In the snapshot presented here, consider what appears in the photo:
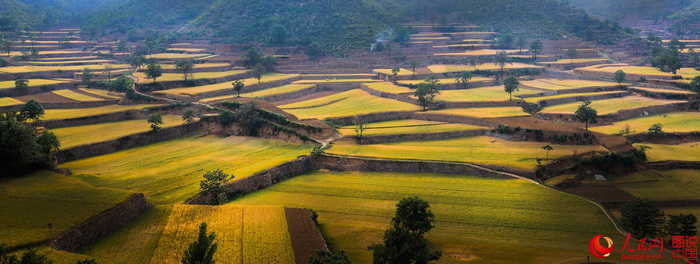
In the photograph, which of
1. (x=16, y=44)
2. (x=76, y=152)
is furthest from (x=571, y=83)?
(x=16, y=44)

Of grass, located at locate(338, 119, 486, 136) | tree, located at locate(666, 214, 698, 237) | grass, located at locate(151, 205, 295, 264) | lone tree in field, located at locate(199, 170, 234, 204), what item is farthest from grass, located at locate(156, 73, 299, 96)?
tree, located at locate(666, 214, 698, 237)

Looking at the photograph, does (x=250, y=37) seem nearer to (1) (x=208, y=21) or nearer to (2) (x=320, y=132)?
(1) (x=208, y=21)

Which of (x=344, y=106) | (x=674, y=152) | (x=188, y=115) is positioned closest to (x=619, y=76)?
(x=674, y=152)

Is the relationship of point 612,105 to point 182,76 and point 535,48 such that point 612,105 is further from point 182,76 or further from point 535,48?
point 182,76

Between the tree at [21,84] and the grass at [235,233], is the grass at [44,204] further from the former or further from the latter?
the tree at [21,84]

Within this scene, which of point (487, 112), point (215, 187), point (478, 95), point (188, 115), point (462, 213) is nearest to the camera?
point (462, 213)
